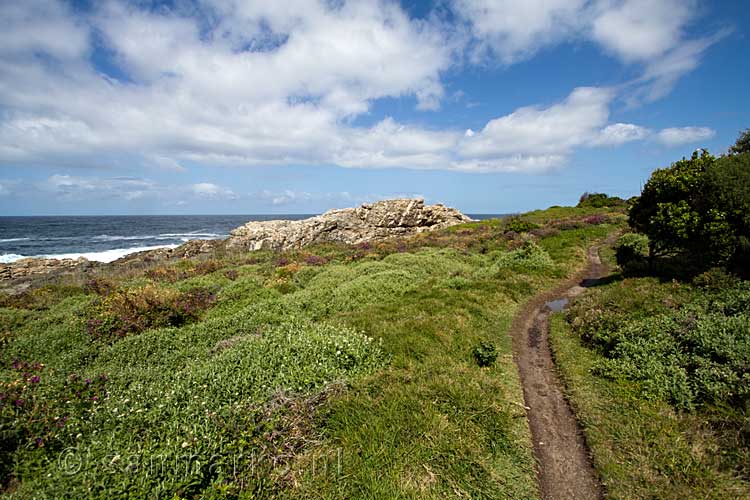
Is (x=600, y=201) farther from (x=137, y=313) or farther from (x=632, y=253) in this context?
(x=137, y=313)

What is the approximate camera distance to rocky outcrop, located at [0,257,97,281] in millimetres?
32031

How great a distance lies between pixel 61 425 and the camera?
5285 millimetres

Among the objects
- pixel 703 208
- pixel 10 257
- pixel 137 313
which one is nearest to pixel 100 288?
pixel 137 313

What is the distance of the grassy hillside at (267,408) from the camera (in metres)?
4.43

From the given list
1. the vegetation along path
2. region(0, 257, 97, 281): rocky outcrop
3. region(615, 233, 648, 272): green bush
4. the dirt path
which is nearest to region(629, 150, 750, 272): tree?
region(615, 233, 648, 272): green bush

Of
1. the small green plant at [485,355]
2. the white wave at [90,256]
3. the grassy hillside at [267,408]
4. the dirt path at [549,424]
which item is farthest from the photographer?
the white wave at [90,256]

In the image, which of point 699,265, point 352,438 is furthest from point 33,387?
point 699,265

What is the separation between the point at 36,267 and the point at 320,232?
29539 mm

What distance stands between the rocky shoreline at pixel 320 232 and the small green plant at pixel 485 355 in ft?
108

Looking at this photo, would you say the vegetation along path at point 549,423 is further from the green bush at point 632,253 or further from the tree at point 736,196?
the green bush at point 632,253

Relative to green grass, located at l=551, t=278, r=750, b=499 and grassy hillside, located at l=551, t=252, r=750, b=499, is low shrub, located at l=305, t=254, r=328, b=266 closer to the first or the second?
grassy hillside, located at l=551, t=252, r=750, b=499

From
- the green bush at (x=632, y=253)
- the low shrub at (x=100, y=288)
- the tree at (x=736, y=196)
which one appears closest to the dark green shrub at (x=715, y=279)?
the tree at (x=736, y=196)

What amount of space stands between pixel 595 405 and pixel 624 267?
478 inches

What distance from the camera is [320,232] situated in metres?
43.2
